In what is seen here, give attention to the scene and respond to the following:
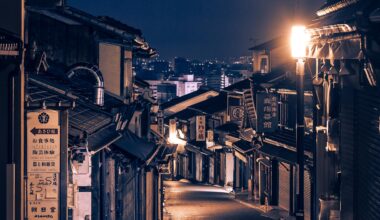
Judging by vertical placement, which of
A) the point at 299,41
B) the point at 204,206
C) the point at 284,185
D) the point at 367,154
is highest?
the point at 299,41

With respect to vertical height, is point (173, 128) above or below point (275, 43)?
below

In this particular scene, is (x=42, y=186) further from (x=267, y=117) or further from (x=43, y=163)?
(x=267, y=117)

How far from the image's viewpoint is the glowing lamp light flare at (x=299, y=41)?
16.5 meters

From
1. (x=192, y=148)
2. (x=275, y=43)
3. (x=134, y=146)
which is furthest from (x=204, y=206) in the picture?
(x=192, y=148)

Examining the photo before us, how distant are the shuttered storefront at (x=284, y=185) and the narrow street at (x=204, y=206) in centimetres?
172

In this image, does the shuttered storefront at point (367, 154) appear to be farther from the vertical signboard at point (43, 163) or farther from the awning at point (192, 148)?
the awning at point (192, 148)

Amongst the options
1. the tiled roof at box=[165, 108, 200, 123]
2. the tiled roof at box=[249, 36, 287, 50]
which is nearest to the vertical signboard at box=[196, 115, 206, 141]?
the tiled roof at box=[165, 108, 200, 123]

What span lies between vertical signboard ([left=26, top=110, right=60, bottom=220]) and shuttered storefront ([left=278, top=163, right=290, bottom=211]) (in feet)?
103

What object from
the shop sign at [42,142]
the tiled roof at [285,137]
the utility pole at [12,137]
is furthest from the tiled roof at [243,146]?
the utility pole at [12,137]

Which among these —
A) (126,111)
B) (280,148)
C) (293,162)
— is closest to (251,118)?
(280,148)

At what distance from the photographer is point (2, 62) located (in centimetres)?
1308

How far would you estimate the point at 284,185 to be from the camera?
153ft

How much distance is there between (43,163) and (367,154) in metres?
5.71

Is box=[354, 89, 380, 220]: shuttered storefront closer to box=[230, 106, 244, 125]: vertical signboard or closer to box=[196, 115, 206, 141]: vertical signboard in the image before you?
box=[230, 106, 244, 125]: vertical signboard
